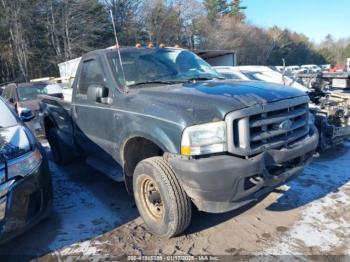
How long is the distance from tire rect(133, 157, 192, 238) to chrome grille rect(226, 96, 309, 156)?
681mm

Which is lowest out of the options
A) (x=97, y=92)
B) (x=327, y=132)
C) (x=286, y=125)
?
(x=327, y=132)

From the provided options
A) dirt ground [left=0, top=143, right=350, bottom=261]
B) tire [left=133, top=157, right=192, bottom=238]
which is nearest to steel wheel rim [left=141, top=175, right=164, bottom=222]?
tire [left=133, top=157, right=192, bottom=238]

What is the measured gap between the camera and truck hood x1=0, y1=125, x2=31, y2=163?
3145 mm

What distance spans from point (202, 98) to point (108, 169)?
185cm

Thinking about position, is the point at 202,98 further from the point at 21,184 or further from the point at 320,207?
the point at 320,207

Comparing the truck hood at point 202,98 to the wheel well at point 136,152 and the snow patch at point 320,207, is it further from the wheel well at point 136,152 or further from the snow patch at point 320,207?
the snow patch at point 320,207

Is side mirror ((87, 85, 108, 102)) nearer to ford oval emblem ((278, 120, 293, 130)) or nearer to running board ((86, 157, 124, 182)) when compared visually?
running board ((86, 157, 124, 182))

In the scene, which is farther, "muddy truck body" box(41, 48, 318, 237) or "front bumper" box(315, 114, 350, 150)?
"front bumper" box(315, 114, 350, 150)

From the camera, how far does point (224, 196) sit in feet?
9.68

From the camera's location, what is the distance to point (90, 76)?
179 inches

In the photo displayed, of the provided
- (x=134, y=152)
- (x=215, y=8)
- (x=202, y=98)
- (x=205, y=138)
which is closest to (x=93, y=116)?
(x=134, y=152)

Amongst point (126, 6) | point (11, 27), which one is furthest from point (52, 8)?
point (126, 6)

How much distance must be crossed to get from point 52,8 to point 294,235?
25503 millimetres

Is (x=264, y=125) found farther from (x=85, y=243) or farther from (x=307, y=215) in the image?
(x=85, y=243)
